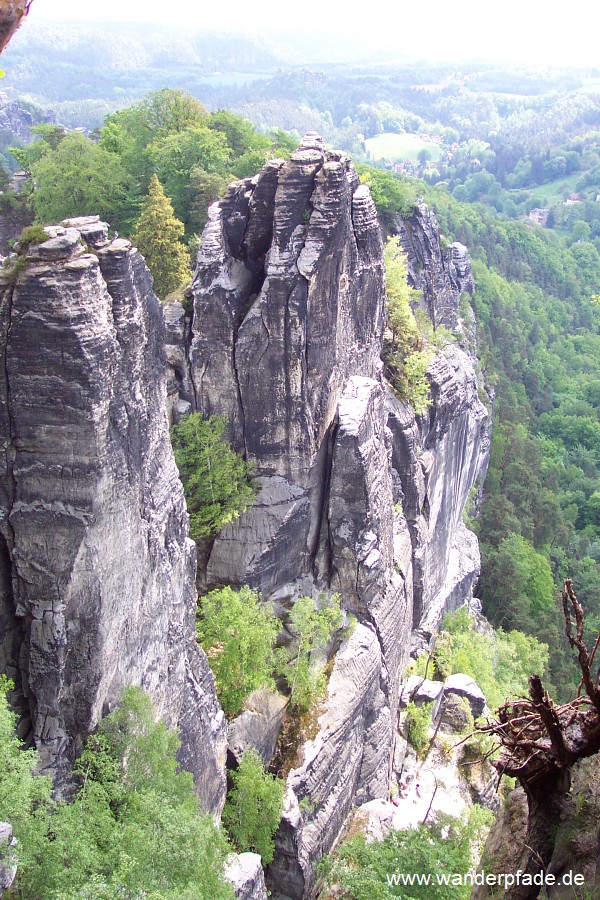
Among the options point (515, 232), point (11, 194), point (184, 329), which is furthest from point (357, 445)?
point (515, 232)

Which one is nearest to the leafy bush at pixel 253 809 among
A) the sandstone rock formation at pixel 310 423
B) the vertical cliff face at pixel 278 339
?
the sandstone rock formation at pixel 310 423

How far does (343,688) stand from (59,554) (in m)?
13.3

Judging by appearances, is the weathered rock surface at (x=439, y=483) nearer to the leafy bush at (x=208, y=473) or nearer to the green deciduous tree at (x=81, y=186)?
the leafy bush at (x=208, y=473)

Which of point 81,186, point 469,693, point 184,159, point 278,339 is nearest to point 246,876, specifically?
point 278,339

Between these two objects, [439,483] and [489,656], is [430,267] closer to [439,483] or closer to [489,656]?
[439,483]

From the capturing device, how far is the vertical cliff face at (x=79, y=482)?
13.5 m

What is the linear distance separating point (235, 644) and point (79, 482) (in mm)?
9059

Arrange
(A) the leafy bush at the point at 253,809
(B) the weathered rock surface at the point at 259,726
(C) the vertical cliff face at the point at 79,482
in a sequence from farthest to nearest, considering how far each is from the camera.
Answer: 1. (B) the weathered rock surface at the point at 259,726
2. (A) the leafy bush at the point at 253,809
3. (C) the vertical cliff face at the point at 79,482

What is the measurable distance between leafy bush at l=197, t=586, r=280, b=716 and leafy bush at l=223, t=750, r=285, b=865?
1.89 meters

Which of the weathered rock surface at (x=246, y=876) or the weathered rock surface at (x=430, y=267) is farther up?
the weathered rock surface at (x=430, y=267)

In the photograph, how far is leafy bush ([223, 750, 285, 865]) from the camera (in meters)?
20.1

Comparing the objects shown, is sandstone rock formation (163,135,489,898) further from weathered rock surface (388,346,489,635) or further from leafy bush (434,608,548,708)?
leafy bush (434,608,548,708)

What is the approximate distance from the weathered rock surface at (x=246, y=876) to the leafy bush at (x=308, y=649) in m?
5.66

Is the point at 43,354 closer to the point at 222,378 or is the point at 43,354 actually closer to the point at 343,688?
the point at 222,378
